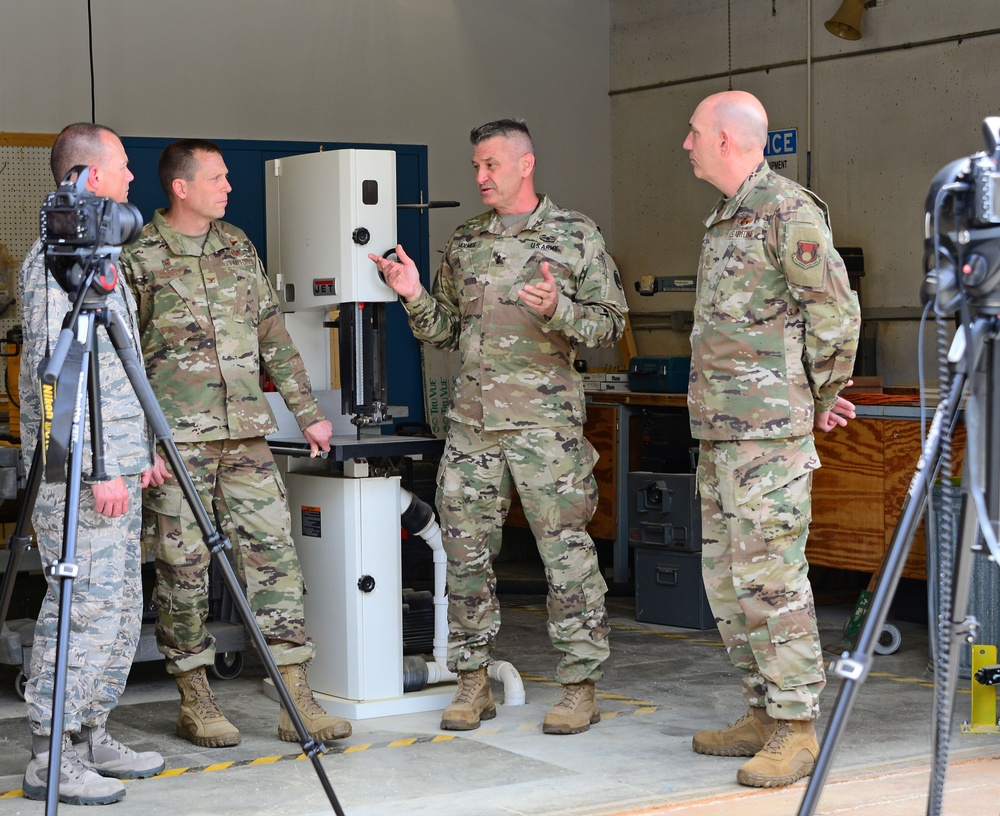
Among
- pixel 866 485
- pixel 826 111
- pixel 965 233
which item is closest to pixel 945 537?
pixel 965 233

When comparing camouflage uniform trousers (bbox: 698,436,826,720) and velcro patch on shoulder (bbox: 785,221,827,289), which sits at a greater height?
velcro patch on shoulder (bbox: 785,221,827,289)

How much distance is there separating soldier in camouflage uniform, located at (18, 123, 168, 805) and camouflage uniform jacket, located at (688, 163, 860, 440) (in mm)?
1569

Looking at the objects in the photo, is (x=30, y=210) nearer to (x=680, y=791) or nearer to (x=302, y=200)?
(x=302, y=200)

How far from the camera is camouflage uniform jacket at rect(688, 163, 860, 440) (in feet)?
12.1

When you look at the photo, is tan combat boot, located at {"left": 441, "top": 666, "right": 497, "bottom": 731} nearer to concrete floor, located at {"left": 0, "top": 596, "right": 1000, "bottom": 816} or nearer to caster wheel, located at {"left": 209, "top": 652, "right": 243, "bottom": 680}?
concrete floor, located at {"left": 0, "top": 596, "right": 1000, "bottom": 816}

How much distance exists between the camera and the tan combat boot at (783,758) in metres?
3.71

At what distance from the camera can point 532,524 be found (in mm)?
4367

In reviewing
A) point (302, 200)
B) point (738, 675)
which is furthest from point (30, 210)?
point (738, 675)

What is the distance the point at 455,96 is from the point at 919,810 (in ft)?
19.8

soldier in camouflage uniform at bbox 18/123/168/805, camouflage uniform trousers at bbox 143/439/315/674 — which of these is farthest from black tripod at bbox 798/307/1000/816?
camouflage uniform trousers at bbox 143/439/315/674

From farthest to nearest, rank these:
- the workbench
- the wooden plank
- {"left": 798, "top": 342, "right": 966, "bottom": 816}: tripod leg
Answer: the wooden plank → the workbench → {"left": 798, "top": 342, "right": 966, "bottom": 816}: tripod leg

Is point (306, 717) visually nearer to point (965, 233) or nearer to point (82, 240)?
point (82, 240)

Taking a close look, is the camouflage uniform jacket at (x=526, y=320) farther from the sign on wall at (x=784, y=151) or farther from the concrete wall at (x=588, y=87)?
the sign on wall at (x=784, y=151)

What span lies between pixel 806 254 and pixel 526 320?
0.96m
